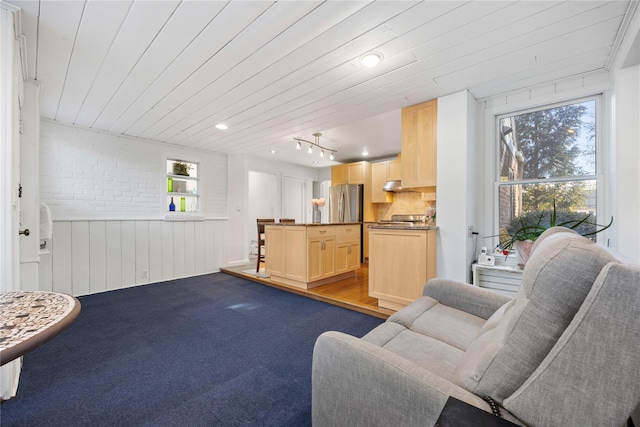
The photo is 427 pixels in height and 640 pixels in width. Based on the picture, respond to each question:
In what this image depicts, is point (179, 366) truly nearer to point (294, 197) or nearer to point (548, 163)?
point (548, 163)

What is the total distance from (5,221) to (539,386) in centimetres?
250

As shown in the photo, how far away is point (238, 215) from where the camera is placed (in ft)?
18.1

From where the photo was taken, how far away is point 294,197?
7258 mm

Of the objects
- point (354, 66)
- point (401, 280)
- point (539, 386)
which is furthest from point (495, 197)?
point (539, 386)

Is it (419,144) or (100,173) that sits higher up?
(419,144)

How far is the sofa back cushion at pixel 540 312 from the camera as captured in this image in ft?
2.21

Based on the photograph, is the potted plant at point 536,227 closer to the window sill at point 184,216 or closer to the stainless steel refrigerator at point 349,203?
the stainless steel refrigerator at point 349,203

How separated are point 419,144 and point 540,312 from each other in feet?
8.46

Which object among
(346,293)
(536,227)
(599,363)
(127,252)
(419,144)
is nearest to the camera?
(599,363)

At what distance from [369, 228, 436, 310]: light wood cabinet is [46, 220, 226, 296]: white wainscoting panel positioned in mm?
3430

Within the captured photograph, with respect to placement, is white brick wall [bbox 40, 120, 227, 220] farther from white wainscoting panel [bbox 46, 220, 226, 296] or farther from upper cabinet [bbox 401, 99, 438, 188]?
upper cabinet [bbox 401, 99, 438, 188]

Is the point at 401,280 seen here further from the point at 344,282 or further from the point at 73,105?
the point at 73,105

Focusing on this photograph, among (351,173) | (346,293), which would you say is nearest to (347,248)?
(346,293)

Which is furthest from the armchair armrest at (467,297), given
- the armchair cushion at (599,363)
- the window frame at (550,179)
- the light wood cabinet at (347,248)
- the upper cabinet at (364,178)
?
the upper cabinet at (364,178)
